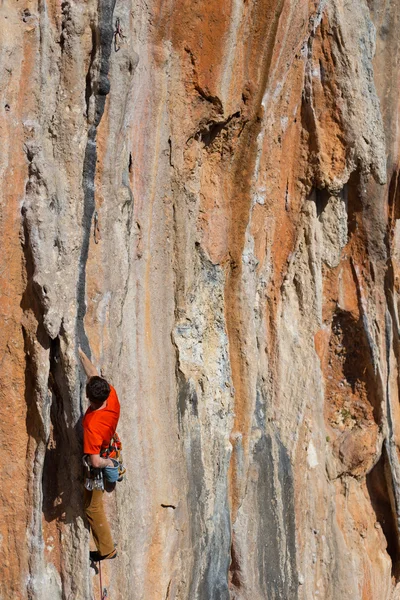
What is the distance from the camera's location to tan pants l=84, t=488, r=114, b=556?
4363 millimetres

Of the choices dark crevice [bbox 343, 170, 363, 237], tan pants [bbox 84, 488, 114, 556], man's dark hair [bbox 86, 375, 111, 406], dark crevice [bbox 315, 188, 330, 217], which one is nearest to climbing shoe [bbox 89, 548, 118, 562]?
tan pants [bbox 84, 488, 114, 556]

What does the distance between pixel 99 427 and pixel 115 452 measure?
30 cm

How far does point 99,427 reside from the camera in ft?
13.6

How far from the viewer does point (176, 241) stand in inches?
201

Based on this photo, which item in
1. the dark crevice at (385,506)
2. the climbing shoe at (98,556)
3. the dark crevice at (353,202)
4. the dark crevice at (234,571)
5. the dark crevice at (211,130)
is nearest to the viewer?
the climbing shoe at (98,556)

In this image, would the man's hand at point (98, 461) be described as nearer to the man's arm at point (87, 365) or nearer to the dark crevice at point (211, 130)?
the man's arm at point (87, 365)

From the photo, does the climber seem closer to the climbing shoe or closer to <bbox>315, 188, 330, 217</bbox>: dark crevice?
the climbing shoe

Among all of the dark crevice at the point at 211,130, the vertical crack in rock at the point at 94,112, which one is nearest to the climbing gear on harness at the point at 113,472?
the vertical crack in rock at the point at 94,112

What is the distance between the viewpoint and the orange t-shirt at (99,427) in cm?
412

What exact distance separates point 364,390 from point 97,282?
141 inches

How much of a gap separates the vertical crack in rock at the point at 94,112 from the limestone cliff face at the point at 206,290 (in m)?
0.01

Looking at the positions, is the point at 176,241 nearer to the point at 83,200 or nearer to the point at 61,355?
the point at 83,200

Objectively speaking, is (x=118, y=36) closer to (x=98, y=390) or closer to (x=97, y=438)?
(x=98, y=390)

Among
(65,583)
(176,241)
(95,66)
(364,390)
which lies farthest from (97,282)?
(364,390)
